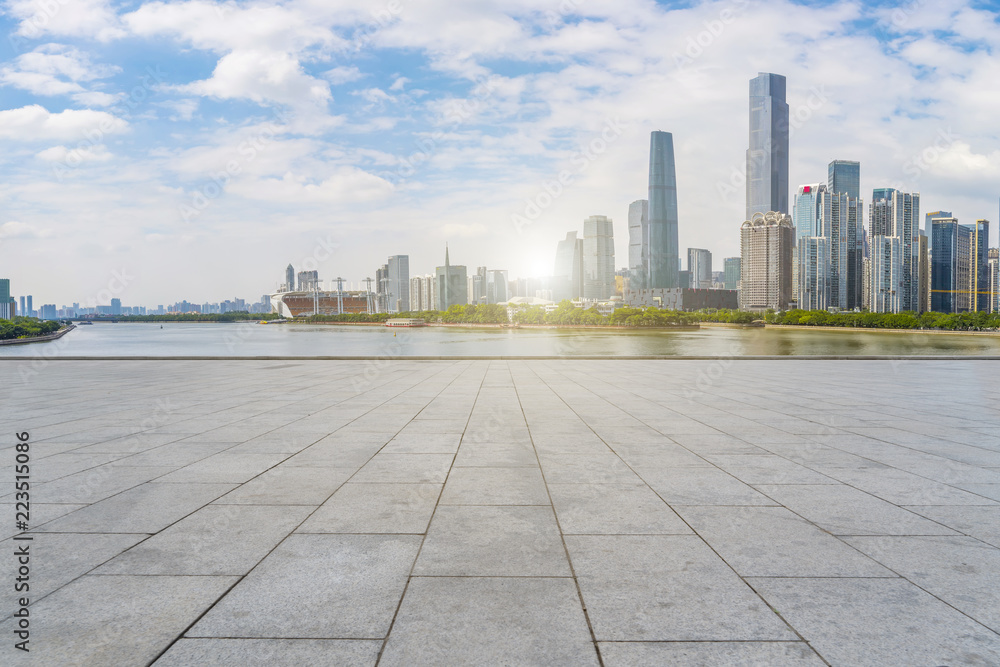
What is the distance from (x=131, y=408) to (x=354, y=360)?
13.9 metres

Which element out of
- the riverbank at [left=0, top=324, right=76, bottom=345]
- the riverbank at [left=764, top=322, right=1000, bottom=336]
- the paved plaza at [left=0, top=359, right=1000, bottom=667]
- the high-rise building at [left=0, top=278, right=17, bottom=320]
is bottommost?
the riverbank at [left=764, top=322, right=1000, bottom=336]

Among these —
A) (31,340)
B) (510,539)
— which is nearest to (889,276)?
(510,539)

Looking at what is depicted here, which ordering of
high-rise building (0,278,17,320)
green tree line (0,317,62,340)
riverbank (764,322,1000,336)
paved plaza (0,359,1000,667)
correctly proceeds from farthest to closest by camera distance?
high-rise building (0,278,17,320) < riverbank (764,322,1000,336) < green tree line (0,317,62,340) < paved plaza (0,359,1000,667)

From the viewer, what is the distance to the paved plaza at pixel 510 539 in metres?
3.59

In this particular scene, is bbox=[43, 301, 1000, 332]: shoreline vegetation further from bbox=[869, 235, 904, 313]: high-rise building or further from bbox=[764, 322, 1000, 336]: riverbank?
bbox=[869, 235, 904, 313]: high-rise building

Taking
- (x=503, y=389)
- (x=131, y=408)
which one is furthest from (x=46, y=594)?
(x=503, y=389)

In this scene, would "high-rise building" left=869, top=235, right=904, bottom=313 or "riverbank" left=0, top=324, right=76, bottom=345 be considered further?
"high-rise building" left=869, top=235, right=904, bottom=313

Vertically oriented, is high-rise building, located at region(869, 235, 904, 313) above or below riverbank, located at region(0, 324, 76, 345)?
above

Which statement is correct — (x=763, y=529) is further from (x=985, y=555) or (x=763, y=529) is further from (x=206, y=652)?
(x=206, y=652)

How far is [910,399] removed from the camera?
13992 millimetres

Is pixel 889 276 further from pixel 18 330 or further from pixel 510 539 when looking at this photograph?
pixel 18 330

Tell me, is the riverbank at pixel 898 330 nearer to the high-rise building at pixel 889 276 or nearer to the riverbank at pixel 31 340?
the high-rise building at pixel 889 276

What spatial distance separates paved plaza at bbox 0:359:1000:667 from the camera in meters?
3.59

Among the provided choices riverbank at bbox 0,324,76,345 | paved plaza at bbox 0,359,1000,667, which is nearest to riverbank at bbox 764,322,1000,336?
paved plaza at bbox 0,359,1000,667
